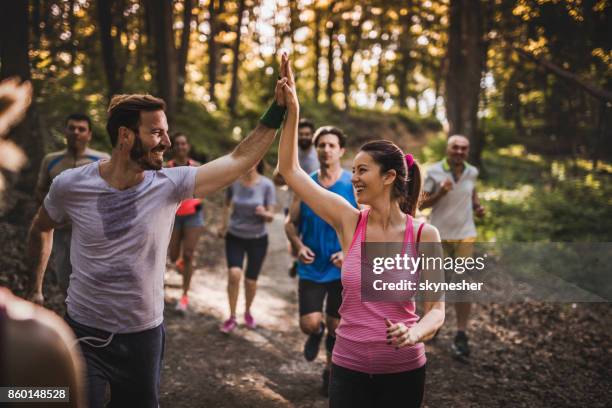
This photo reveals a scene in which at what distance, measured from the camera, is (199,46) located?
1257 inches

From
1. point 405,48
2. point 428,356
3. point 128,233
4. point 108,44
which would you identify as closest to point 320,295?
point 428,356

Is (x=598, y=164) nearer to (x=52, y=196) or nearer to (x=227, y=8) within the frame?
(x=52, y=196)

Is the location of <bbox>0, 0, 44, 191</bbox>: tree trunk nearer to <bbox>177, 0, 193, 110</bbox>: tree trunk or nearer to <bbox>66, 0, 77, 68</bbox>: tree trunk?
<bbox>66, 0, 77, 68</bbox>: tree trunk

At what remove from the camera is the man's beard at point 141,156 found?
3125 mm

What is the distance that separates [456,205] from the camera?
7.11 m

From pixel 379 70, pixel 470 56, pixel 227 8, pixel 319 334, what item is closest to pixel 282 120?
pixel 319 334

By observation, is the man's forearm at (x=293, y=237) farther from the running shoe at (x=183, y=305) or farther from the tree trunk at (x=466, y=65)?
the tree trunk at (x=466, y=65)

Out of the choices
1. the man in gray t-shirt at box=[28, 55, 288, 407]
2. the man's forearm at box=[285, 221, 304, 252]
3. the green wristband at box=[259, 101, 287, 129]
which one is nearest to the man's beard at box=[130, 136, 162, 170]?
the man in gray t-shirt at box=[28, 55, 288, 407]

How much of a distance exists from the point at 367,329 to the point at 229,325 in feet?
15.3

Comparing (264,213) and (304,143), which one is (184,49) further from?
(264,213)

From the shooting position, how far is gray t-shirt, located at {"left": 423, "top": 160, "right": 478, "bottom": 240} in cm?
708

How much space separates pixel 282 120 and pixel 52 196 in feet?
4.78

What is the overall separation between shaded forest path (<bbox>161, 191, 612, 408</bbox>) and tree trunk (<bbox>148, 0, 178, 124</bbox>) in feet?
27.4

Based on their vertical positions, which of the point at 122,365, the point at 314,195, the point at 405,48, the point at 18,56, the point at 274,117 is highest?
the point at 405,48
